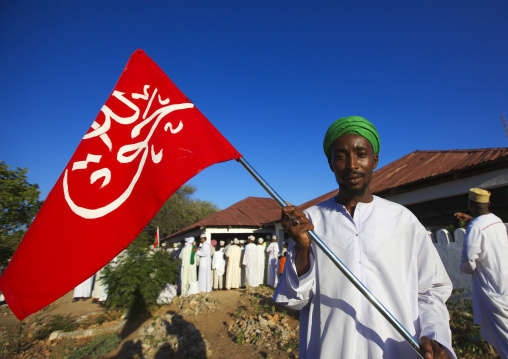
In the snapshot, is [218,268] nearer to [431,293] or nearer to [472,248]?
[472,248]

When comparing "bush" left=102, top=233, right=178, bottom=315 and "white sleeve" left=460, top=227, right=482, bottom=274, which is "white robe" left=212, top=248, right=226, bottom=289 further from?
"white sleeve" left=460, top=227, right=482, bottom=274

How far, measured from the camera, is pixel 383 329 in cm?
129

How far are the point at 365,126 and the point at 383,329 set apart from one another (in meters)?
1.07

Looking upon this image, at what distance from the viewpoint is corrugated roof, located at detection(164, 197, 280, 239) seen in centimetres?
1521

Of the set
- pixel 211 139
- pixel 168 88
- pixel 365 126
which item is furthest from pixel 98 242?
pixel 365 126

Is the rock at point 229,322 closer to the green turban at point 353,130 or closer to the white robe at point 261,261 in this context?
the white robe at point 261,261

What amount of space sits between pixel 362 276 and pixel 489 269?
295 cm

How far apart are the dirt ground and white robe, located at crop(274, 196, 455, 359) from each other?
3.80 meters

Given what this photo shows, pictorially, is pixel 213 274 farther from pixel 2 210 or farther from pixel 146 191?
pixel 146 191

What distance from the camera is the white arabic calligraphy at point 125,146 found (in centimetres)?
148

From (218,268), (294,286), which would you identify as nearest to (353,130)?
(294,286)

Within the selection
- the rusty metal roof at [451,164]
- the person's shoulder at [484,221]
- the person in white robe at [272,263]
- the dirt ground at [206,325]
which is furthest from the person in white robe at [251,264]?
the person's shoulder at [484,221]

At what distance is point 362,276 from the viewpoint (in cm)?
133

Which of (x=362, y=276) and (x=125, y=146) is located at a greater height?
(x=125, y=146)
